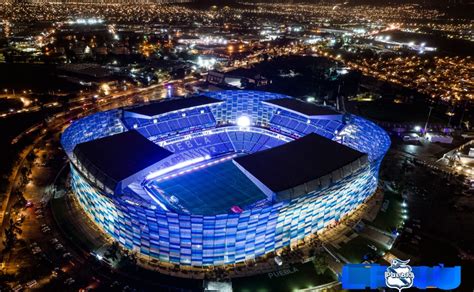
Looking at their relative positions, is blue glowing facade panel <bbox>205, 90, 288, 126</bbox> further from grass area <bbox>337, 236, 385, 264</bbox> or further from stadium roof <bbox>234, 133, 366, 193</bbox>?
grass area <bbox>337, 236, 385, 264</bbox>

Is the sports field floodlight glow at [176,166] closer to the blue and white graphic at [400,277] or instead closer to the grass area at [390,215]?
the grass area at [390,215]

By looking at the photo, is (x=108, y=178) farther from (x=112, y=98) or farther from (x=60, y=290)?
(x=112, y=98)

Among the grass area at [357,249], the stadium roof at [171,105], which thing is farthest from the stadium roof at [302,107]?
the grass area at [357,249]


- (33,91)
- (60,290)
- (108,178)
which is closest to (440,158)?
(108,178)

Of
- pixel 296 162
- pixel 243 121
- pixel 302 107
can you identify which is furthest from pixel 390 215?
pixel 243 121

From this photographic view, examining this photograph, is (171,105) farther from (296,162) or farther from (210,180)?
(296,162)
